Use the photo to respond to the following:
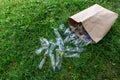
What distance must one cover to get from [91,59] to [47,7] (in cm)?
120

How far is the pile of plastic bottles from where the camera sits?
2646 millimetres

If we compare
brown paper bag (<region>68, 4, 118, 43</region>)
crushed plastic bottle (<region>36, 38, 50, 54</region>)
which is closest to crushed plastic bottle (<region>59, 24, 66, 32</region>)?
brown paper bag (<region>68, 4, 118, 43</region>)

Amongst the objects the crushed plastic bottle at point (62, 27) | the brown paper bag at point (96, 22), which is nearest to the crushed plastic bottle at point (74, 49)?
the brown paper bag at point (96, 22)

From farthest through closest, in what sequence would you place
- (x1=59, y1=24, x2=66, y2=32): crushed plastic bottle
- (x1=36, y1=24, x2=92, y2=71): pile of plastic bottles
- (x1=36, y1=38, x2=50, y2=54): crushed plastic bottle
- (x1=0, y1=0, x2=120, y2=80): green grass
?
(x1=59, y1=24, x2=66, y2=32): crushed plastic bottle → (x1=36, y1=38, x2=50, y2=54): crushed plastic bottle → (x1=36, y1=24, x2=92, y2=71): pile of plastic bottles → (x1=0, y1=0, x2=120, y2=80): green grass

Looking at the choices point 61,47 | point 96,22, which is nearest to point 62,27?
point 61,47

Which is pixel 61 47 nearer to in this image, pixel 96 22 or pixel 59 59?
pixel 59 59

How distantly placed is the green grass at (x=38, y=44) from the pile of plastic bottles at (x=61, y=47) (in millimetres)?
67

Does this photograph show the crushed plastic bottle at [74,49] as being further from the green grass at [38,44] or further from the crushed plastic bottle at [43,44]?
the crushed plastic bottle at [43,44]

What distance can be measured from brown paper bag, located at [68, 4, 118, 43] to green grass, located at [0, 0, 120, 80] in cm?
12

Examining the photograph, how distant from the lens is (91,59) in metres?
2.63

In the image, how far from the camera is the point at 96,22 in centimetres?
279

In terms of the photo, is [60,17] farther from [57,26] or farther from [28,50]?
[28,50]

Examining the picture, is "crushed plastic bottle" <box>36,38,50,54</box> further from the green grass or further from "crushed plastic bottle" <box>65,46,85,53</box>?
"crushed plastic bottle" <box>65,46,85,53</box>

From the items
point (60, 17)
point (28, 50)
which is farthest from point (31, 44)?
point (60, 17)
